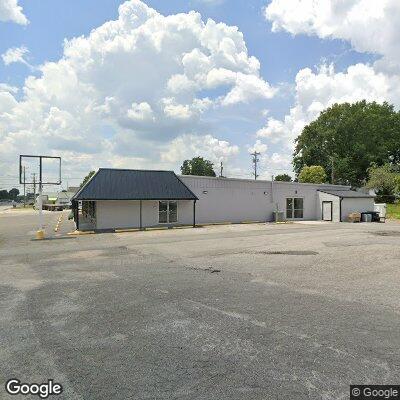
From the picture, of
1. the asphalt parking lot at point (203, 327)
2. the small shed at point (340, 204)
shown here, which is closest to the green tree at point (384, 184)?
the small shed at point (340, 204)

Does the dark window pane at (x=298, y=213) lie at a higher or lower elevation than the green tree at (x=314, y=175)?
lower

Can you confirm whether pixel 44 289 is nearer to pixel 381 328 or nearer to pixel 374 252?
pixel 381 328

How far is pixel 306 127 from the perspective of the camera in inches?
3120

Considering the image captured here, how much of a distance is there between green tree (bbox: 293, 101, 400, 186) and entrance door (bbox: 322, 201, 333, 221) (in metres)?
38.3

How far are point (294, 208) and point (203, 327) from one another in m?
32.2

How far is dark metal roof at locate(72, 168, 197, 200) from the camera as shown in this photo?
27.2 m

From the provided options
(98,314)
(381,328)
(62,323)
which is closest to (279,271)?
(381,328)

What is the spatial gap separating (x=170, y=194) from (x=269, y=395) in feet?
84.0

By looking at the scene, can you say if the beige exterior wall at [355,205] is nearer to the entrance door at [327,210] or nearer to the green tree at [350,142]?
the entrance door at [327,210]

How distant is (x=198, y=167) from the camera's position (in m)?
124

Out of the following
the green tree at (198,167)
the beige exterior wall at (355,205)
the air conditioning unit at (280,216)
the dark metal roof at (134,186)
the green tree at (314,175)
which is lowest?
the air conditioning unit at (280,216)

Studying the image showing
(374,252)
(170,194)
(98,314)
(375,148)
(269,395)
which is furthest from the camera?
(375,148)

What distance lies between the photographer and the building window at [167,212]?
30.0 meters

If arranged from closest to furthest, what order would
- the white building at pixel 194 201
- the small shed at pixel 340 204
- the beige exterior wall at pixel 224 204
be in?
the white building at pixel 194 201 → the beige exterior wall at pixel 224 204 → the small shed at pixel 340 204
